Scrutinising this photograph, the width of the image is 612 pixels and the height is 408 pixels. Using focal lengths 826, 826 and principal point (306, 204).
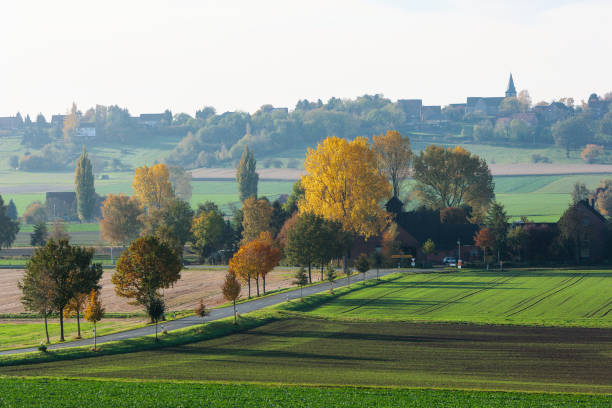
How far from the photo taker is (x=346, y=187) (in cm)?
11300

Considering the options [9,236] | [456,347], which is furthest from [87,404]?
Result: [9,236]

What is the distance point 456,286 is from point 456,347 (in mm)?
36217

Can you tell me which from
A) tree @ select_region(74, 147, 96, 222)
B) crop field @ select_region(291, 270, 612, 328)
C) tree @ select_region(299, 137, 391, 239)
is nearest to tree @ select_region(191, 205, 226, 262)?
tree @ select_region(299, 137, 391, 239)

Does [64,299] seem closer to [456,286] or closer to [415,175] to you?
[456,286]

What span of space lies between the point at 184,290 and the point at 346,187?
2736 cm

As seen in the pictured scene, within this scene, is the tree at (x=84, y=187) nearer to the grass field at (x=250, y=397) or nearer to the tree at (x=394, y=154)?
the tree at (x=394, y=154)

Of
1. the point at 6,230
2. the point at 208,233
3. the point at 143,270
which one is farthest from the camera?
the point at 6,230

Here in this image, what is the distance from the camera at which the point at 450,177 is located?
139500 millimetres

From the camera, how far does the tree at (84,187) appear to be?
196m

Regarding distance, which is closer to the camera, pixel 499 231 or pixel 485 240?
pixel 485 240

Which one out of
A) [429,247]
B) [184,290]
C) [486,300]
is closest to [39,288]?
[184,290]

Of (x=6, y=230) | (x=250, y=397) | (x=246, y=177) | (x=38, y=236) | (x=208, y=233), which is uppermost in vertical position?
(x=246, y=177)

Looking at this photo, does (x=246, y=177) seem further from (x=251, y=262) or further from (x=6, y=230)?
(x=251, y=262)

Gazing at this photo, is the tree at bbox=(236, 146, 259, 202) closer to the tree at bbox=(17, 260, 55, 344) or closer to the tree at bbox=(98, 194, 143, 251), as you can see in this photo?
the tree at bbox=(98, 194, 143, 251)
